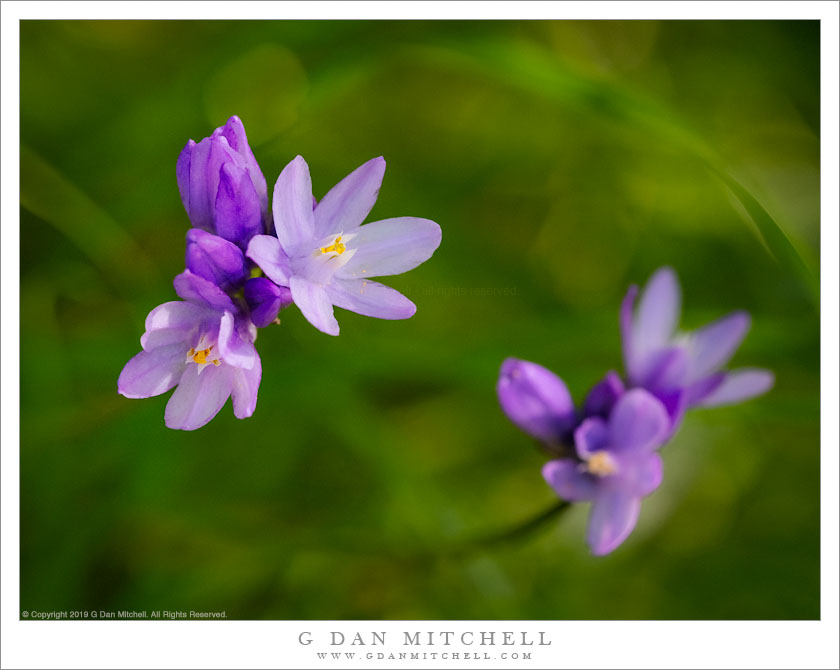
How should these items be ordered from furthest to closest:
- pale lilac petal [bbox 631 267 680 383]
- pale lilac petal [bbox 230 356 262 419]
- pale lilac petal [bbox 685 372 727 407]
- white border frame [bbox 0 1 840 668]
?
white border frame [bbox 0 1 840 668] → pale lilac petal [bbox 631 267 680 383] → pale lilac petal [bbox 685 372 727 407] → pale lilac petal [bbox 230 356 262 419]

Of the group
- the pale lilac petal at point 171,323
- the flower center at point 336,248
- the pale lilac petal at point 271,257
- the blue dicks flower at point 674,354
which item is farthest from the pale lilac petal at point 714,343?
the pale lilac petal at point 171,323

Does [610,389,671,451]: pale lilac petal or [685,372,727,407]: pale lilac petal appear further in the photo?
[685,372,727,407]: pale lilac petal

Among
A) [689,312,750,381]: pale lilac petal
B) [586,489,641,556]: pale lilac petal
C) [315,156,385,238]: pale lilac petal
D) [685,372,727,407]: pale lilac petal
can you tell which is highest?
[689,312,750,381]: pale lilac petal

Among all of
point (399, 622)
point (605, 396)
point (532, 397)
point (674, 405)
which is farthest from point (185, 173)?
point (399, 622)

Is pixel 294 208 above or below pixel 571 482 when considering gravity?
above

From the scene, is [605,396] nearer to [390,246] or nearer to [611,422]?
[611,422]

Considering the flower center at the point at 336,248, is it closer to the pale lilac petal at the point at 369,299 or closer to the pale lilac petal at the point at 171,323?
the pale lilac petal at the point at 369,299

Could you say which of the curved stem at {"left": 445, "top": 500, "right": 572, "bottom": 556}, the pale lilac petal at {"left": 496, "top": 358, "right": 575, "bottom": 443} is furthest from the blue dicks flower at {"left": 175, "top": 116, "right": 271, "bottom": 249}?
the curved stem at {"left": 445, "top": 500, "right": 572, "bottom": 556}

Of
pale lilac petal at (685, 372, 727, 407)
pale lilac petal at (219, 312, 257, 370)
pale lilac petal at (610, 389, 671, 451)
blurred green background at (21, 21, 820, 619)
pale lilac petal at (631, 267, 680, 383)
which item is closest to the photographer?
pale lilac petal at (219, 312, 257, 370)

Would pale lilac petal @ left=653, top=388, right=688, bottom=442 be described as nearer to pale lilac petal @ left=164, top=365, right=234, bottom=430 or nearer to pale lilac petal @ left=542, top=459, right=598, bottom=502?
pale lilac petal @ left=542, top=459, right=598, bottom=502
